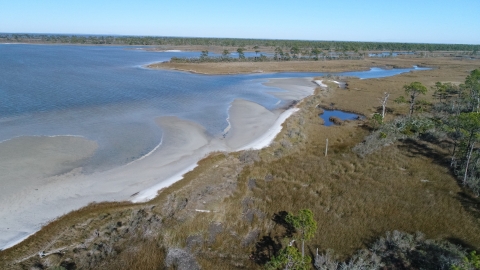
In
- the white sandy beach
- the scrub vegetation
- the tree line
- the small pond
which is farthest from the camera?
the small pond

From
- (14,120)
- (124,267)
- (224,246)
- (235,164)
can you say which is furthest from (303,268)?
(14,120)

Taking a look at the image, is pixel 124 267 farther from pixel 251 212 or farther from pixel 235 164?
pixel 235 164

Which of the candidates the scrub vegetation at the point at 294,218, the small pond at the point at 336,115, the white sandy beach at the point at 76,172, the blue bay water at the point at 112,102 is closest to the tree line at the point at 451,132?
the scrub vegetation at the point at 294,218

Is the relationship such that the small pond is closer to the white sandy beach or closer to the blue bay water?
the blue bay water

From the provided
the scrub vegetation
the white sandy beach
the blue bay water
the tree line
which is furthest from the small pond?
the scrub vegetation

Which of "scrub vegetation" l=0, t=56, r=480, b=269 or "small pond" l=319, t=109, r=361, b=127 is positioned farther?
"small pond" l=319, t=109, r=361, b=127

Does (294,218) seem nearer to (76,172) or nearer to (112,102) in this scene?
(76,172)
